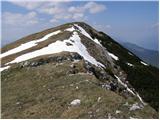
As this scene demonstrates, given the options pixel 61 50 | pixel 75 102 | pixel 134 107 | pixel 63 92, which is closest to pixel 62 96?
pixel 63 92

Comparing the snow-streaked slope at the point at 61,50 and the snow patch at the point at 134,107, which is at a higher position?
the snow-streaked slope at the point at 61,50

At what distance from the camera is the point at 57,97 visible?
102 feet

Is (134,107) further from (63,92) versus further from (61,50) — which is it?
(61,50)

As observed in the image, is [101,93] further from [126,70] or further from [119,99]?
[126,70]

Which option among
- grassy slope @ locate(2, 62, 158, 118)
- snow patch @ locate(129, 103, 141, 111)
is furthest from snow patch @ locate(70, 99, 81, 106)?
snow patch @ locate(129, 103, 141, 111)

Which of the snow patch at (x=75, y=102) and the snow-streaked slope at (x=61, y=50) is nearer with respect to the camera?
the snow patch at (x=75, y=102)

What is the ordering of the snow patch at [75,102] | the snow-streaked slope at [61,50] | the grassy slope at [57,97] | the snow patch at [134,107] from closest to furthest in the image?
the grassy slope at [57,97], the snow patch at [134,107], the snow patch at [75,102], the snow-streaked slope at [61,50]

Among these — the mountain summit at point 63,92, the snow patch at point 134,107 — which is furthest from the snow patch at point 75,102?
the snow patch at point 134,107

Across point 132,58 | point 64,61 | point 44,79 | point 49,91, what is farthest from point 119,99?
point 132,58

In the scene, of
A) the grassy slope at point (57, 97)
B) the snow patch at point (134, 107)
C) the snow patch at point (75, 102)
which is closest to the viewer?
the grassy slope at point (57, 97)

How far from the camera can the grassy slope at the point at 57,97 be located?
27156mm

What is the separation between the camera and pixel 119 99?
28.9m

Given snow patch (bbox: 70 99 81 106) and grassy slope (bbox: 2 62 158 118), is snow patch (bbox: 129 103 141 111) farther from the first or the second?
snow patch (bbox: 70 99 81 106)

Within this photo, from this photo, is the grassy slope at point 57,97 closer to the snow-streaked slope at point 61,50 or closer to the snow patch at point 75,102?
the snow patch at point 75,102
